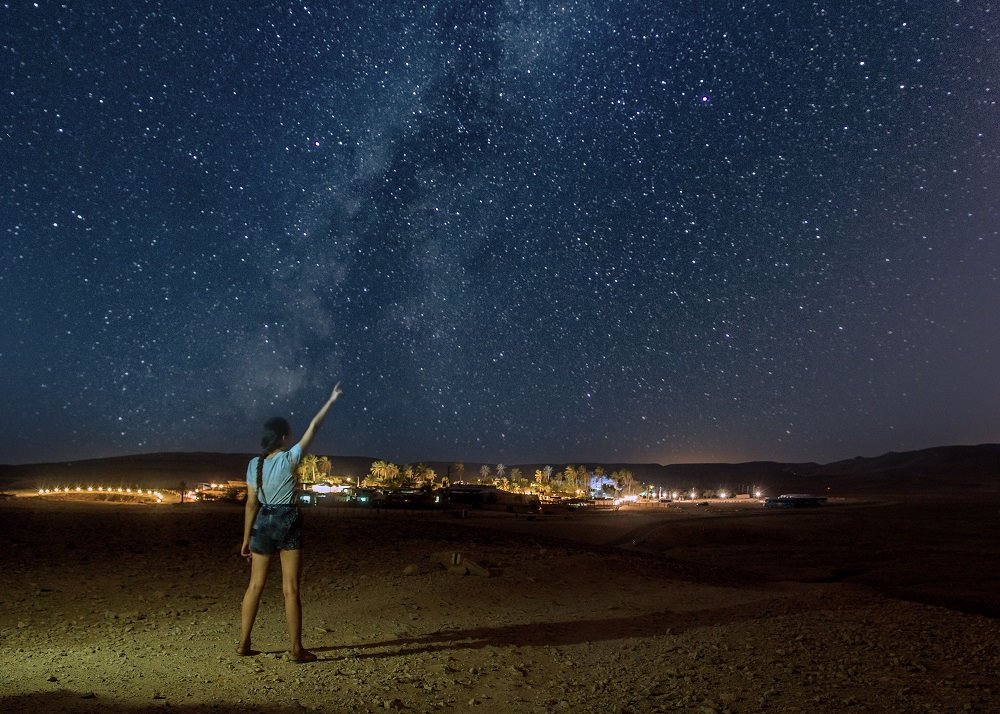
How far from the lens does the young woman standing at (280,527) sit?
6.97m

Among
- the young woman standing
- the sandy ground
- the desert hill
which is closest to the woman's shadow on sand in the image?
the sandy ground

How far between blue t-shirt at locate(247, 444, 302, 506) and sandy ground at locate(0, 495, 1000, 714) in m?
1.67

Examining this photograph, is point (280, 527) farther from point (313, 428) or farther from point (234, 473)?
point (234, 473)

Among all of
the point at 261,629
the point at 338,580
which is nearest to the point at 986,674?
the point at 261,629

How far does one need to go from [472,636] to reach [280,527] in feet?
10.3

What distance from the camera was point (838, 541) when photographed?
114 ft

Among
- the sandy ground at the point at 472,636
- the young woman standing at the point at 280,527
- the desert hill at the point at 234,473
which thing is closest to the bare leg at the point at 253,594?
the young woman standing at the point at 280,527

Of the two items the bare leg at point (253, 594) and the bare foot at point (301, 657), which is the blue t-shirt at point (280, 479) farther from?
the bare foot at point (301, 657)

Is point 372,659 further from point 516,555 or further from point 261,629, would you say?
point 516,555

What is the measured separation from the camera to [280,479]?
700cm

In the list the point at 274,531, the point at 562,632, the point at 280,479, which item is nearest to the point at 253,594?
the point at 274,531

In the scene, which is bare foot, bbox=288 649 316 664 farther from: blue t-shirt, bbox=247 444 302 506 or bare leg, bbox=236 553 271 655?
blue t-shirt, bbox=247 444 302 506

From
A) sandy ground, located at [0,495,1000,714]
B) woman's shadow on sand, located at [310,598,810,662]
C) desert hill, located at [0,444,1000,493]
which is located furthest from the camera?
desert hill, located at [0,444,1000,493]

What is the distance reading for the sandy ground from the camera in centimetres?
594
